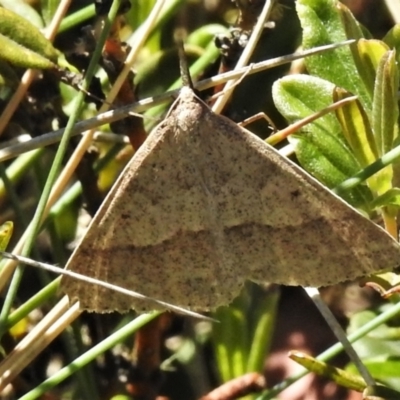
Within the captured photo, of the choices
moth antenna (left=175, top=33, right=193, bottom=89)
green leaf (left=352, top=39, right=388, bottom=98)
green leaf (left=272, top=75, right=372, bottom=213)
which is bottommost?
green leaf (left=272, top=75, right=372, bottom=213)

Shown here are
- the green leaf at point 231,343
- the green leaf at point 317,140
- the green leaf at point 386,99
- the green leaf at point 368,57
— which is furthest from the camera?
the green leaf at point 231,343

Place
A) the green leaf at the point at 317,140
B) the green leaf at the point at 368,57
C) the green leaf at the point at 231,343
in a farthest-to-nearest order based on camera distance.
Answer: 1. the green leaf at the point at 231,343
2. the green leaf at the point at 317,140
3. the green leaf at the point at 368,57

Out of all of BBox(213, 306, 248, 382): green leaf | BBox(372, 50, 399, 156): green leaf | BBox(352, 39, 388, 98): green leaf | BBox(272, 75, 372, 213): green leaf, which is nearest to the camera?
BBox(372, 50, 399, 156): green leaf

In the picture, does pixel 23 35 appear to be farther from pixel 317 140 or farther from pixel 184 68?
pixel 317 140

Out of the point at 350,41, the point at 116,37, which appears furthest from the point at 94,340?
the point at 350,41

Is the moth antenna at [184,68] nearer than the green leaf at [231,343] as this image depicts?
Yes

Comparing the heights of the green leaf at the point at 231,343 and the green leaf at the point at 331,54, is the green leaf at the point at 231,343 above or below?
below

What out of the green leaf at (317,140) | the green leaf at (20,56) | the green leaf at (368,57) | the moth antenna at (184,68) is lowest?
the green leaf at (317,140)

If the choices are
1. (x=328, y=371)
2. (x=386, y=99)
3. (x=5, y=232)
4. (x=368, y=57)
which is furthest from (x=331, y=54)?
(x=5, y=232)

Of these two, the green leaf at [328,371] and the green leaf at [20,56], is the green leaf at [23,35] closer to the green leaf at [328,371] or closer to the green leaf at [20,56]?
the green leaf at [20,56]

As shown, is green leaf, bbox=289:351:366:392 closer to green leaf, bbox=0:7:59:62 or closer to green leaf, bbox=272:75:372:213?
green leaf, bbox=272:75:372:213

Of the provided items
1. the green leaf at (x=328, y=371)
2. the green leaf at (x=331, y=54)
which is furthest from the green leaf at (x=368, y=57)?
the green leaf at (x=328, y=371)

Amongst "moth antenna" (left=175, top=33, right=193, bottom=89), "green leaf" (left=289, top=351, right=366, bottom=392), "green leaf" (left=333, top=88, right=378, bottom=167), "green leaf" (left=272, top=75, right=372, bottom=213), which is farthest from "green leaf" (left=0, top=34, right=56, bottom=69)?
"green leaf" (left=289, top=351, right=366, bottom=392)
